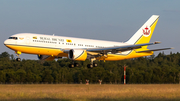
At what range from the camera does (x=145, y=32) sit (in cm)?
5388

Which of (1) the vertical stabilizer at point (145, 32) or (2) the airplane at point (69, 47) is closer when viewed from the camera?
(2) the airplane at point (69, 47)

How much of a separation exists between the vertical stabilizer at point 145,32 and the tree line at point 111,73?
20166 mm

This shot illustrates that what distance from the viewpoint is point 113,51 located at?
150 feet

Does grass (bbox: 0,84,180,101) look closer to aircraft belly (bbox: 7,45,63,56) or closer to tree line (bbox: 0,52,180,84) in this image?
aircraft belly (bbox: 7,45,63,56)

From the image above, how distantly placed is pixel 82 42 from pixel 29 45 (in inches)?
319

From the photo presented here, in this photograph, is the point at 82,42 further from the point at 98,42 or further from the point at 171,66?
the point at 171,66

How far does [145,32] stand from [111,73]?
28079mm

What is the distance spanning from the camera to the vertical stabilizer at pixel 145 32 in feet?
172

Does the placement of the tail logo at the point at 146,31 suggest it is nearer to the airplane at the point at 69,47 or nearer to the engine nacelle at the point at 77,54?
the airplane at the point at 69,47

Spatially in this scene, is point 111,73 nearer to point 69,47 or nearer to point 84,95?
point 69,47

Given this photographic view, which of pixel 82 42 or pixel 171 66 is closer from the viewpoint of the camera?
pixel 82 42

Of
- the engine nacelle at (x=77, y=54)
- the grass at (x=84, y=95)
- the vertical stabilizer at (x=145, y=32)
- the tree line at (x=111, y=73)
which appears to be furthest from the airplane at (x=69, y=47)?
the tree line at (x=111, y=73)

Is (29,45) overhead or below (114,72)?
overhead

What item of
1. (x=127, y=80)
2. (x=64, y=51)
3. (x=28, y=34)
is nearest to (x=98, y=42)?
(x=64, y=51)
